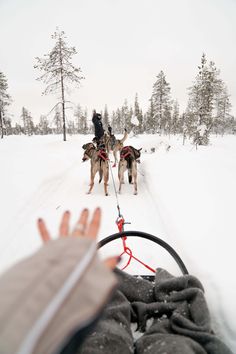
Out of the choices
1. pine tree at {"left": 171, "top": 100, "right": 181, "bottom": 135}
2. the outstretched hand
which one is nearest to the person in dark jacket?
the outstretched hand

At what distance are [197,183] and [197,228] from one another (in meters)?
2.55

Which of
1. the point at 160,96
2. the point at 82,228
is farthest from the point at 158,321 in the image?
the point at 160,96

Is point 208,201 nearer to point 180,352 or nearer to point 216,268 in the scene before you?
point 216,268

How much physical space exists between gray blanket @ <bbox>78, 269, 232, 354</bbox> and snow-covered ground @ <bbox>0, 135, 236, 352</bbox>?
531 millimetres

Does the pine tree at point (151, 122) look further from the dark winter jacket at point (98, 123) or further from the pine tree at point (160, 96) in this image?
the dark winter jacket at point (98, 123)

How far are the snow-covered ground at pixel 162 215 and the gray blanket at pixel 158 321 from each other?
0.53 meters

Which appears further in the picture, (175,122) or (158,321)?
(175,122)

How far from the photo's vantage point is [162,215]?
4.86m

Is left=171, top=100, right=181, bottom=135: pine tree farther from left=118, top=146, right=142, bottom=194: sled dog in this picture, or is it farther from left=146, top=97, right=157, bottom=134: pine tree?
left=118, top=146, right=142, bottom=194: sled dog

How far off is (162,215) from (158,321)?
326 centimetres

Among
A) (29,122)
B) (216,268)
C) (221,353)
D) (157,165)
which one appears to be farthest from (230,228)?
(29,122)

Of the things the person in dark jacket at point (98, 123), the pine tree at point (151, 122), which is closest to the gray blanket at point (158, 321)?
the person in dark jacket at point (98, 123)

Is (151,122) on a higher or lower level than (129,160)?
higher

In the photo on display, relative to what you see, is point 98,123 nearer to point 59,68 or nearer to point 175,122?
point 59,68
